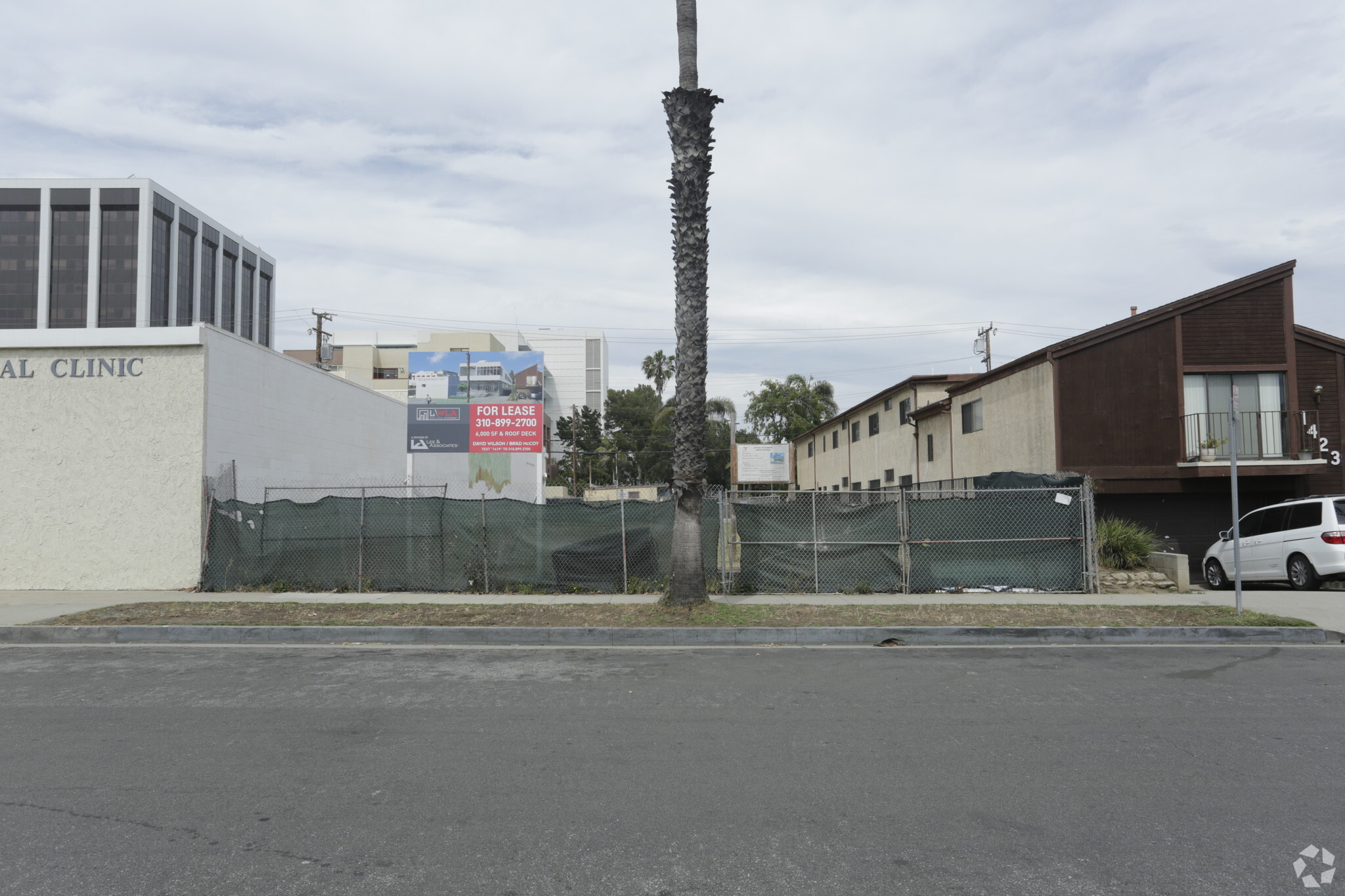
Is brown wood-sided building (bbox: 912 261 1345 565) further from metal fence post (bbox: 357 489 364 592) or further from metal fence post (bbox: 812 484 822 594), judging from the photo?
metal fence post (bbox: 357 489 364 592)

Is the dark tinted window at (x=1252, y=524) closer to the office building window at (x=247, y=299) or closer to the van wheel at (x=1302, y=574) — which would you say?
the van wheel at (x=1302, y=574)

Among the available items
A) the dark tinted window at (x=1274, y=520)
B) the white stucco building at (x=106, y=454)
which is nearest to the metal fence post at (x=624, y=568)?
the white stucco building at (x=106, y=454)

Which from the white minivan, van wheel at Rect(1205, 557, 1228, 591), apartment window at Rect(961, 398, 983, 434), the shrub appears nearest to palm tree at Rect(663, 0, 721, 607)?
the shrub

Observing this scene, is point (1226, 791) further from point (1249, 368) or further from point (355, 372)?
point (355, 372)

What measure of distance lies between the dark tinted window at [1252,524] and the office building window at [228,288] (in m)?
103

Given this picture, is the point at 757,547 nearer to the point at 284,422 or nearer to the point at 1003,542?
the point at 1003,542

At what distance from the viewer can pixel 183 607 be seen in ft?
42.5

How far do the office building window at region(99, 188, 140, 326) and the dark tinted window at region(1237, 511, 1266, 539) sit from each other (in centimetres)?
9339

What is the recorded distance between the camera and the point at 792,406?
61031 millimetres

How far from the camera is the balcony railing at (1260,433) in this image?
2022 cm

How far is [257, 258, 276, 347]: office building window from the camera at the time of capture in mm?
110062

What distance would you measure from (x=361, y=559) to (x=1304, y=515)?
1578cm

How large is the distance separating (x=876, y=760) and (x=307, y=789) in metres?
3.43

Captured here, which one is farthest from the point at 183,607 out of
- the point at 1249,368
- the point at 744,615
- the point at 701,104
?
the point at 1249,368
